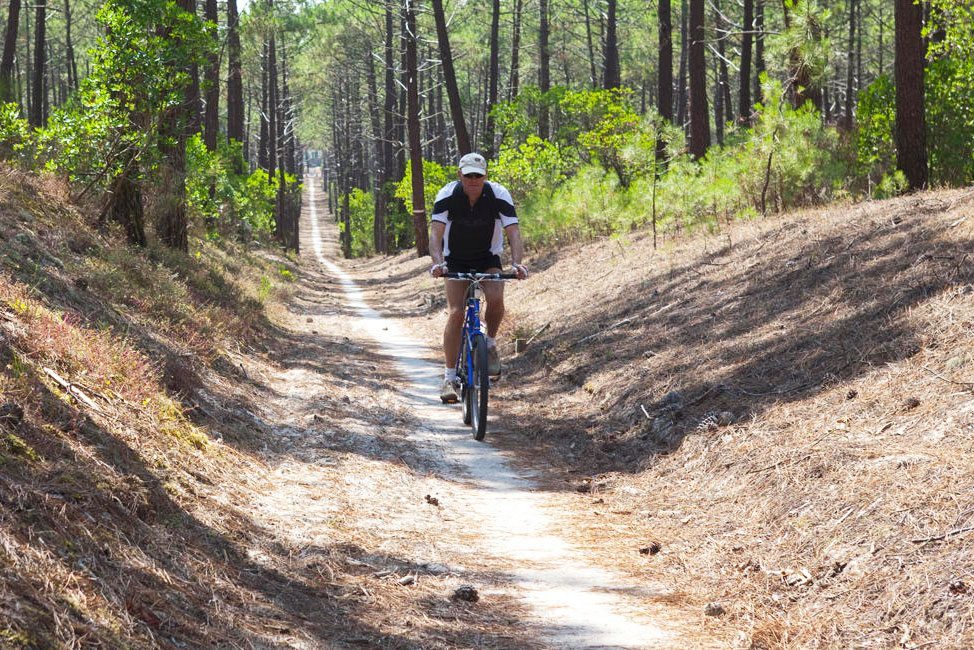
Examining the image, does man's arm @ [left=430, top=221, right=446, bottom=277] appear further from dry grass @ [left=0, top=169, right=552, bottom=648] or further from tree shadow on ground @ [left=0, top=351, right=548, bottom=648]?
tree shadow on ground @ [left=0, top=351, right=548, bottom=648]

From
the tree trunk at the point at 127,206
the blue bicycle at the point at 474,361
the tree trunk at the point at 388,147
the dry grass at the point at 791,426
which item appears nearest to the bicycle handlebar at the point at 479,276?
the blue bicycle at the point at 474,361

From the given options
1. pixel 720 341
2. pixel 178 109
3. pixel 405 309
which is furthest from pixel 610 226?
pixel 720 341

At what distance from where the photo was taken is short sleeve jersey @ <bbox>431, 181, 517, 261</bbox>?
7.85m

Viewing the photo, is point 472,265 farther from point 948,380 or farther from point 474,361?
point 948,380

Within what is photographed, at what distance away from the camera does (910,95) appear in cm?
1097

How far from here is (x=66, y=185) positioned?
1127 cm

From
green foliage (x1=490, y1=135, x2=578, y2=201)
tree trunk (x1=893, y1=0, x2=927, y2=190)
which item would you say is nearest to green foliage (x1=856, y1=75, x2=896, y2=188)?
tree trunk (x1=893, y1=0, x2=927, y2=190)

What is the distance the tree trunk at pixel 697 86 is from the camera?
774 inches

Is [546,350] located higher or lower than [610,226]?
lower

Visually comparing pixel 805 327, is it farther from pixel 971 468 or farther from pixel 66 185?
pixel 66 185

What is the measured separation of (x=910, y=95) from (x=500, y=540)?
872cm

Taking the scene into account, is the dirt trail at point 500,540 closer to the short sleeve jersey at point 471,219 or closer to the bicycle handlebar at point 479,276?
the bicycle handlebar at point 479,276

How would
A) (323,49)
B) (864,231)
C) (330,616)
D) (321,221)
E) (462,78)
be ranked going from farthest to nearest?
1. (321,221)
2. (462,78)
3. (323,49)
4. (864,231)
5. (330,616)

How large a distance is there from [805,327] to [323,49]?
4562 centimetres
